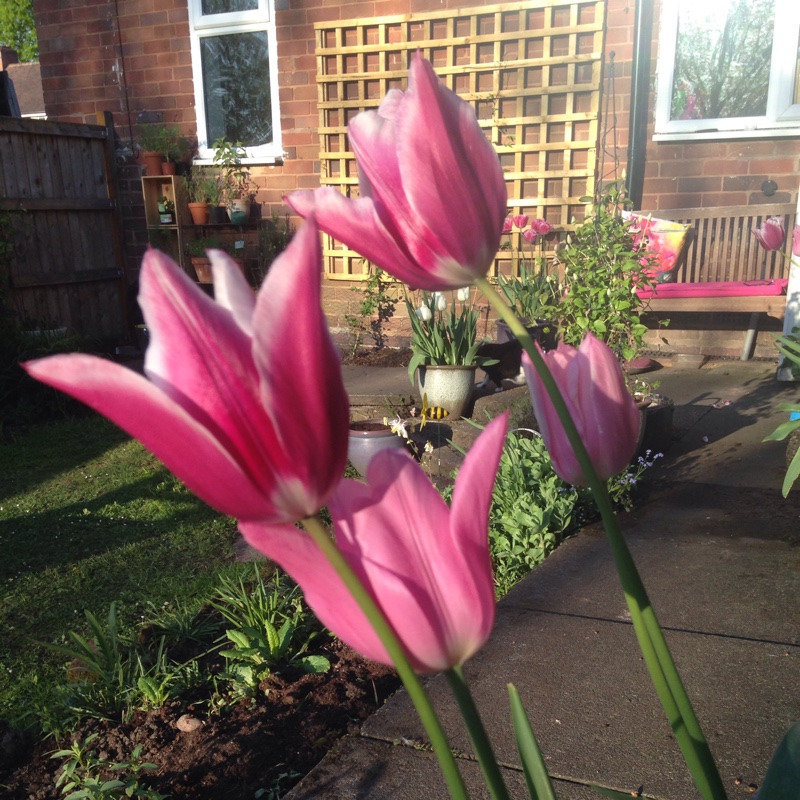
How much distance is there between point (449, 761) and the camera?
1.27 ft

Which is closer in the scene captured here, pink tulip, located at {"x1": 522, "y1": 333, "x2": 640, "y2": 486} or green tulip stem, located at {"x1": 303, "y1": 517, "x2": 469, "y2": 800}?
green tulip stem, located at {"x1": 303, "y1": 517, "x2": 469, "y2": 800}

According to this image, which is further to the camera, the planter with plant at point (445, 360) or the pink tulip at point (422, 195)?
the planter with plant at point (445, 360)

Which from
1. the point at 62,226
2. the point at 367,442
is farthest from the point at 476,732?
the point at 62,226

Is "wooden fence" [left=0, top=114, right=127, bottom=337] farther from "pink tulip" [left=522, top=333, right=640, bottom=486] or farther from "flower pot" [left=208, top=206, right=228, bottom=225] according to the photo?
"pink tulip" [left=522, top=333, right=640, bottom=486]

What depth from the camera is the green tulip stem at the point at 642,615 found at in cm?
47

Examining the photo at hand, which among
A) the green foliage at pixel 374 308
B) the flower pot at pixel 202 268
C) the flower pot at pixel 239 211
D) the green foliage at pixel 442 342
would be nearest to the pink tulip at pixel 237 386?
the green foliage at pixel 442 342

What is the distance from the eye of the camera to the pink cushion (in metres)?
5.51

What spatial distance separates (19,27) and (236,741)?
30.3 m

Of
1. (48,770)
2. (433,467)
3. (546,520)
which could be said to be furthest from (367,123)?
(433,467)

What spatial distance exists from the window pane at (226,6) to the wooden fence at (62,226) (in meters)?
1.43

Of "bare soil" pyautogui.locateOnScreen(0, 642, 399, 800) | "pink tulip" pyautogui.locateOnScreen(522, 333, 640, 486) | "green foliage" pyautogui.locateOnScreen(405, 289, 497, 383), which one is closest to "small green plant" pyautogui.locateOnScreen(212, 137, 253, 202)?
"green foliage" pyautogui.locateOnScreen(405, 289, 497, 383)

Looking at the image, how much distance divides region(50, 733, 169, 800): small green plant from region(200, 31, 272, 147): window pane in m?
6.40

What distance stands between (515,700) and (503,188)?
32 cm

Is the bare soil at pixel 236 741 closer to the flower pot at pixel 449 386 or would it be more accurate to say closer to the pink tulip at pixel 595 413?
the pink tulip at pixel 595 413
